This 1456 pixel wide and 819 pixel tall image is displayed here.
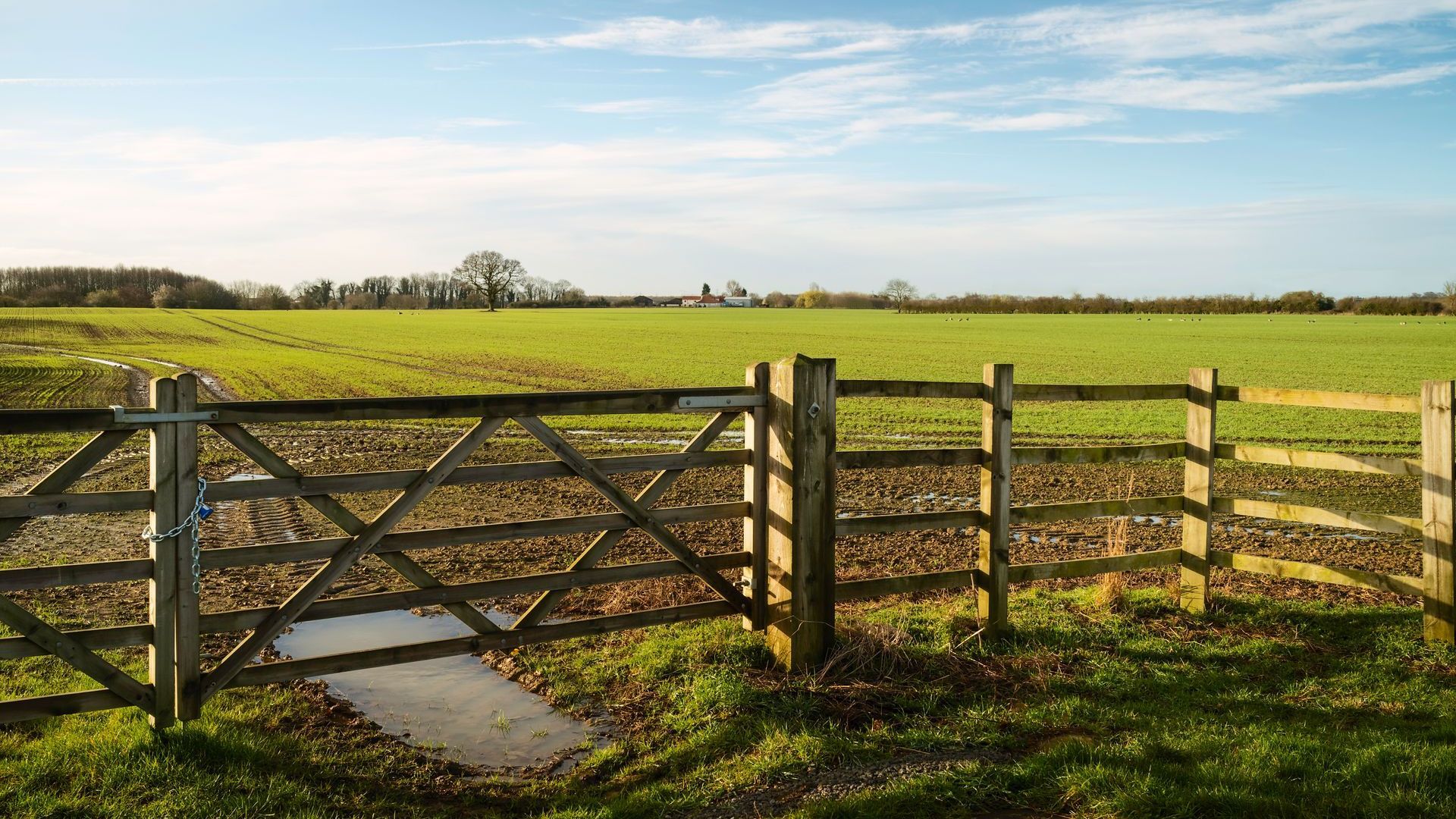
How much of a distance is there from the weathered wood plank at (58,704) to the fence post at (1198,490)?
7609 millimetres

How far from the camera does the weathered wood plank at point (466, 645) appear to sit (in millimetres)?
5738

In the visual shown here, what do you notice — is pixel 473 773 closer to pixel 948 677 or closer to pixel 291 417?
pixel 291 417

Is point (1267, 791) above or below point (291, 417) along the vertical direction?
below

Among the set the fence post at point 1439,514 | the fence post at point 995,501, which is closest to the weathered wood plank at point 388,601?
the fence post at point 995,501

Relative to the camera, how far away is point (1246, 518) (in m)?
12.9

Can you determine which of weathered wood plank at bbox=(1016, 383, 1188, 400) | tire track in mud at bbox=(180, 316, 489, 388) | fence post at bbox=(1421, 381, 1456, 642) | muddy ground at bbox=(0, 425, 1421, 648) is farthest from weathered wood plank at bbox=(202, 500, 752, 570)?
tire track in mud at bbox=(180, 316, 489, 388)

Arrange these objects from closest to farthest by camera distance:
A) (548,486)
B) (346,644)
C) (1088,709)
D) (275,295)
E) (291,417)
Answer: (291,417), (1088,709), (346,644), (548,486), (275,295)

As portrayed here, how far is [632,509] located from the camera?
6586 mm

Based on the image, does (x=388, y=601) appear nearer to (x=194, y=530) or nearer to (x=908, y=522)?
(x=194, y=530)

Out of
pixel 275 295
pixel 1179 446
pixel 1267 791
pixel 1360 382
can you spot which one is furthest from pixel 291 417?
pixel 275 295

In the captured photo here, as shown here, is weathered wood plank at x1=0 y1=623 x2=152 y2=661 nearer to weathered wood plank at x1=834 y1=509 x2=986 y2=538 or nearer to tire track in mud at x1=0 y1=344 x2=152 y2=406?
weathered wood plank at x1=834 y1=509 x2=986 y2=538

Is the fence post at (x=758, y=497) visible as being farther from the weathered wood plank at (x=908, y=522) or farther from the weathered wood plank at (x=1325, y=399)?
the weathered wood plank at (x=1325, y=399)

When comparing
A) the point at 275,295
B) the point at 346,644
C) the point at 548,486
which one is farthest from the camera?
the point at 275,295

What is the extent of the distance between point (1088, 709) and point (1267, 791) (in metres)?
1.27
